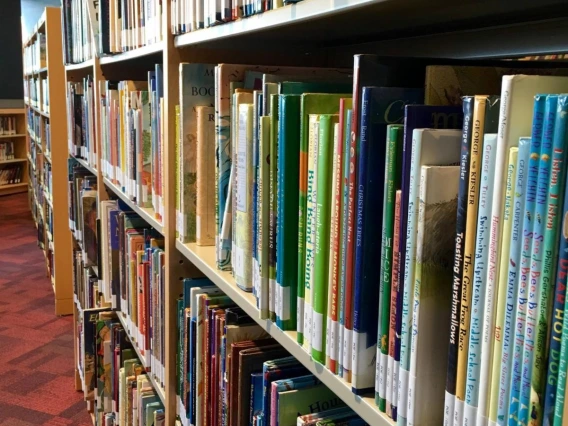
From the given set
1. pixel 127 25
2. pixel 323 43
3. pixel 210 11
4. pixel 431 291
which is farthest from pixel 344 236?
pixel 127 25

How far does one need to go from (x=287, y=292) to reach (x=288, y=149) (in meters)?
0.18

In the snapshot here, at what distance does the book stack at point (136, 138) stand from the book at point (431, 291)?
32.6 inches

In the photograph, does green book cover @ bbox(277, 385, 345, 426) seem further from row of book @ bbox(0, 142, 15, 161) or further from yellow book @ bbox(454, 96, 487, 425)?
row of book @ bbox(0, 142, 15, 161)

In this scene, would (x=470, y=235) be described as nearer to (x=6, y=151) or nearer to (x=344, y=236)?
(x=344, y=236)

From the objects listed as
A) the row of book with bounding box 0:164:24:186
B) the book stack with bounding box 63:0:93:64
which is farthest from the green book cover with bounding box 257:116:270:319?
the row of book with bounding box 0:164:24:186

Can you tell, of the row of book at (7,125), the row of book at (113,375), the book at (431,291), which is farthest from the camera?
the row of book at (7,125)

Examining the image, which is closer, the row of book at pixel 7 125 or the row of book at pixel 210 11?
the row of book at pixel 210 11

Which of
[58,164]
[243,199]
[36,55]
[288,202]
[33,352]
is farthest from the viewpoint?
[36,55]

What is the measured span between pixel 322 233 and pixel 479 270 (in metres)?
0.23

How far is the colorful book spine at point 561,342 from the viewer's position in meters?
0.40

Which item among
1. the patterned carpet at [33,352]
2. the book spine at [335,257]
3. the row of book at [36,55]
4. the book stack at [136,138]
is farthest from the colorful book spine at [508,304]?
the row of book at [36,55]

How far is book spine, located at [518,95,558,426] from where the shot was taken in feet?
1.31

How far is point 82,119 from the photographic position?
2369 millimetres

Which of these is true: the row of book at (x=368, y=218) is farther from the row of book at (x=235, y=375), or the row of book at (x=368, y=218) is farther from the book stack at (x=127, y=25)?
the book stack at (x=127, y=25)
